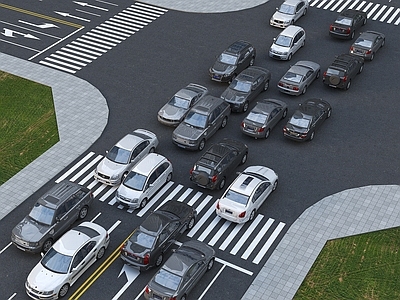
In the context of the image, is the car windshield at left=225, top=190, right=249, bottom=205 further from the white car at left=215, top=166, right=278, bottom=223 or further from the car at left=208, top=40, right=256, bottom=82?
the car at left=208, top=40, right=256, bottom=82

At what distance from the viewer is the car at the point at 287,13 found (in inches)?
2195

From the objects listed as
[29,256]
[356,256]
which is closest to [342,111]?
[356,256]

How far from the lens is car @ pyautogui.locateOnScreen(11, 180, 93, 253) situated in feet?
109

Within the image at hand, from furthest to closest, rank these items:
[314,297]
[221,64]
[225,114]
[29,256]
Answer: [221,64]
[225,114]
[29,256]
[314,297]

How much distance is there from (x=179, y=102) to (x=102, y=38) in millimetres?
13814

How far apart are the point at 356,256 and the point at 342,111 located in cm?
1470

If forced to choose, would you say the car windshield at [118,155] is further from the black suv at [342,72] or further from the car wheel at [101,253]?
the black suv at [342,72]

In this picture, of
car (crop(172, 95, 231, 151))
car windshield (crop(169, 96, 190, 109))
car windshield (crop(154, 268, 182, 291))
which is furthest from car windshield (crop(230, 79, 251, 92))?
car windshield (crop(154, 268, 182, 291))

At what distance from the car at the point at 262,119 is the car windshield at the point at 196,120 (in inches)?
106

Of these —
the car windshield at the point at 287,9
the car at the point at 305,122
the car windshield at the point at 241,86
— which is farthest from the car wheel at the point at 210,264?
the car windshield at the point at 287,9

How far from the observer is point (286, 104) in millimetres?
45375

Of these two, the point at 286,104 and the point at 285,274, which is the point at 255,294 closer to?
the point at 285,274

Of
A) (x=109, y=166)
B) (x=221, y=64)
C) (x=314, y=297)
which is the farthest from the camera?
(x=221, y=64)

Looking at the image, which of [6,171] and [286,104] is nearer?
[6,171]
